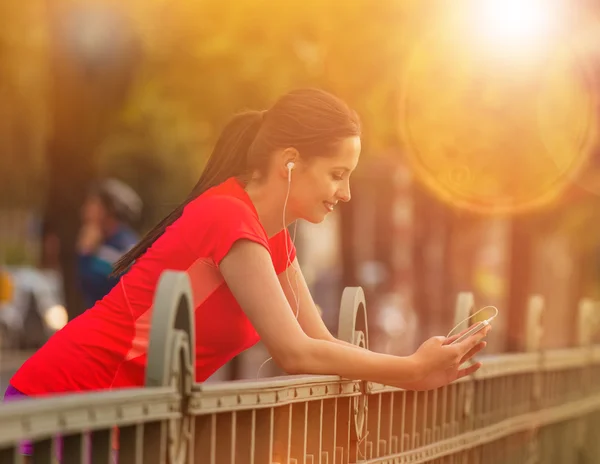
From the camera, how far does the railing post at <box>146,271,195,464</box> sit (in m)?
3.46

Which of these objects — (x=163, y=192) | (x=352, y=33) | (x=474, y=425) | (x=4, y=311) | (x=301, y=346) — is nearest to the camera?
(x=301, y=346)

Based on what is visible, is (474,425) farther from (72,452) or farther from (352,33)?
(352,33)

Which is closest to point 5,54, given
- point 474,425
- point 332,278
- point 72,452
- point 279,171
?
point 474,425

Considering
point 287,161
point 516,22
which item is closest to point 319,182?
point 287,161

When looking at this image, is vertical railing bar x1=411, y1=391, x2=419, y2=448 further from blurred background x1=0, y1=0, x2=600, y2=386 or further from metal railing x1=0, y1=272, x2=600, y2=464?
blurred background x1=0, y1=0, x2=600, y2=386

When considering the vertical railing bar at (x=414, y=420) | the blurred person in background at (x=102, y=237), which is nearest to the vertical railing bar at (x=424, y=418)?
the vertical railing bar at (x=414, y=420)

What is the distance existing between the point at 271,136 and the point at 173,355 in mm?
1396

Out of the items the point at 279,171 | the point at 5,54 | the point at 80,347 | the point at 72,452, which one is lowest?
the point at 72,452

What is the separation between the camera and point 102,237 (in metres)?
12.1

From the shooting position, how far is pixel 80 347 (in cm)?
432

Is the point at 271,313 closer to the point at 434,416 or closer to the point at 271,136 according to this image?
the point at 271,136

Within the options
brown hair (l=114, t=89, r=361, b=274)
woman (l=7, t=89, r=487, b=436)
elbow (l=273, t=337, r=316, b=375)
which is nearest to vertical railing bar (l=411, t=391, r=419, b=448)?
woman (l=7, t=89, r=487, b=436)

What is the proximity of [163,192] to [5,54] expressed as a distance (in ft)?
78.3

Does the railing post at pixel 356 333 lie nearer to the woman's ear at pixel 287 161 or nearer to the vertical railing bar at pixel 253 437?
the woman's ear at pixel 287 161
